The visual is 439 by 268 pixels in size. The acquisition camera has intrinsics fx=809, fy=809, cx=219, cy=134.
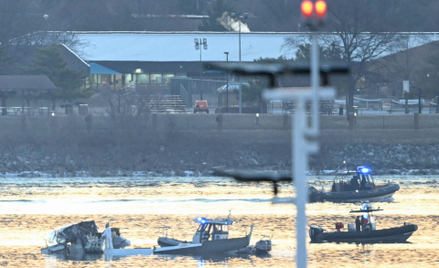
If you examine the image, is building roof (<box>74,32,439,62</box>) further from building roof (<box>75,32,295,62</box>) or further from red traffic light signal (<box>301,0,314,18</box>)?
red traffic light signal (<box>301,0,314,18</box>)

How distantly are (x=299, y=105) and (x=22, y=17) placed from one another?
9803 cm

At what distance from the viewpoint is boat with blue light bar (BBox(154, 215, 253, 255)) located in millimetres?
34906

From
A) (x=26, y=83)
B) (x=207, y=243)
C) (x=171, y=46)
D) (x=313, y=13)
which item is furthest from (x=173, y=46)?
(x=313, y=13)

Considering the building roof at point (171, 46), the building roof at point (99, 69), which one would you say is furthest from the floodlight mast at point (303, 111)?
the building roof at point (99, 69)

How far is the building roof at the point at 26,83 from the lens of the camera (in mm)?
73188

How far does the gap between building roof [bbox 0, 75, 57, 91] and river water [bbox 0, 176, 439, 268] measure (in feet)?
43.5

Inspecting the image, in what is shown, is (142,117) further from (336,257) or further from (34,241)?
(336,257)

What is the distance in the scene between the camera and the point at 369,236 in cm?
3697

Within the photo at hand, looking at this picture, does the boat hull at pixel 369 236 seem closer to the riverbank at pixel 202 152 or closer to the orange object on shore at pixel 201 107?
the riverbank at pixel 202 152

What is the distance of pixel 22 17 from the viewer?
102m

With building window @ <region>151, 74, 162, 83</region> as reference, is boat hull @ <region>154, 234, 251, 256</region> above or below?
below

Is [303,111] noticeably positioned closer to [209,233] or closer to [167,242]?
[209,233]

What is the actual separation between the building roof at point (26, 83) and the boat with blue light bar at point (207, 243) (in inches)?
1617

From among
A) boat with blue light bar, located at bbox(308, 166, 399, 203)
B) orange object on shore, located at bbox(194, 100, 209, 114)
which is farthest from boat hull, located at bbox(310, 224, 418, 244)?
orange object on shore, located at bbox(194, 100, 209, 114)
